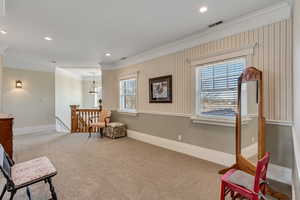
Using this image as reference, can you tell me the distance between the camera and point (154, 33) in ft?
11.3

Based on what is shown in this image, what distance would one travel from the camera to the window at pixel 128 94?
5.47m

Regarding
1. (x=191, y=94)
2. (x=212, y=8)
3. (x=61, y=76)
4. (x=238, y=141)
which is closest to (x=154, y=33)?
(x=212, y=8)

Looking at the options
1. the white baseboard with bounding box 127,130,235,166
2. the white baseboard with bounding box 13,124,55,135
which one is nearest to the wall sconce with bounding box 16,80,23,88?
the white baseboard with bounding box 13,124,55,135

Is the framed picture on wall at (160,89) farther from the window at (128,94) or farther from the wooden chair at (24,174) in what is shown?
the wooden chair at (24,174)

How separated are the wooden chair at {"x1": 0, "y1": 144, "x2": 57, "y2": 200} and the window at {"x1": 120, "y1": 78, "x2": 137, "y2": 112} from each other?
11.8 ft

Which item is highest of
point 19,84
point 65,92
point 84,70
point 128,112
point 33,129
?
point 84,70

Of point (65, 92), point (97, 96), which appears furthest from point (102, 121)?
point (97, 96)

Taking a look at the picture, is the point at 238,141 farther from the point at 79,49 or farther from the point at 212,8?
the point at 79,49

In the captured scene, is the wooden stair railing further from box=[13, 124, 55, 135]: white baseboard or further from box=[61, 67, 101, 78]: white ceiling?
box=[61, 67, 101, 78]: white ceiling

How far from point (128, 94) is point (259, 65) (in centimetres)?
402

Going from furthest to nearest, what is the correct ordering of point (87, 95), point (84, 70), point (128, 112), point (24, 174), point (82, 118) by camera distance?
1. point (87, 95)
2. point (84, 70)
3. point (82, 118)
4. point (128, 112)
5. point (24, 174)

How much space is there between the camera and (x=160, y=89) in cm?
440

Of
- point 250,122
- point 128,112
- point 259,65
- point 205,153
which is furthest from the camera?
point 128,112

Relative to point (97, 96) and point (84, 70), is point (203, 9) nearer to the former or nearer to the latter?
point (84, 70)
